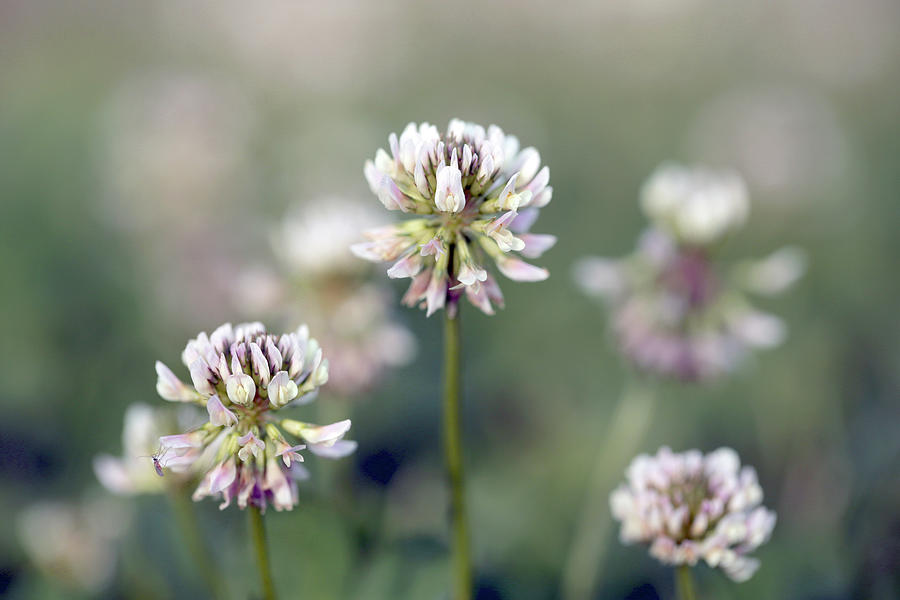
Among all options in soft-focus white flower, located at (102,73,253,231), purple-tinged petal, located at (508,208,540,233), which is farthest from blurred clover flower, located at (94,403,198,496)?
soft-focus white flower, located at (102,73,253,231)

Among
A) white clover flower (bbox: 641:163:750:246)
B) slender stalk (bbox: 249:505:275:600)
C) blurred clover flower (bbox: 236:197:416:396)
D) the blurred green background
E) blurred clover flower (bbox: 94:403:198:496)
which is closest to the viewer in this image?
slender stalk (bbox: 249:505:275:600)

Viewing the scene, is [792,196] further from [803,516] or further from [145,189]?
[145,189]

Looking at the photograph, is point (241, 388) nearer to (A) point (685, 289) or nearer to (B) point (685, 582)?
(B) point (685, 582)

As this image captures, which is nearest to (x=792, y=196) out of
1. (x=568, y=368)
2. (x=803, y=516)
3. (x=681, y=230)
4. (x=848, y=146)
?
(x=848, y=146)

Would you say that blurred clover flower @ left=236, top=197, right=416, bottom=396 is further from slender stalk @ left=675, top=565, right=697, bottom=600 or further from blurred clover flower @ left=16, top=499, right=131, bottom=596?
slender stalk @ left=675, top=565, right=697, bottom=600

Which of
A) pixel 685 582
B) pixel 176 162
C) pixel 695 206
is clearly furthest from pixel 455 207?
pixel 176 162

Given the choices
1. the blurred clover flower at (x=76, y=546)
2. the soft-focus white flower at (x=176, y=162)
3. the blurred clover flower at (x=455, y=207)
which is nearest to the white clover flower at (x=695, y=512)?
the blurred clover flower at (x=455, y=207)

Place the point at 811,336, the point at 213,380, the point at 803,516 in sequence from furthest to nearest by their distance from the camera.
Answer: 1. the point at 811,336
2. the point at 803,516
3. the point at 213,380
